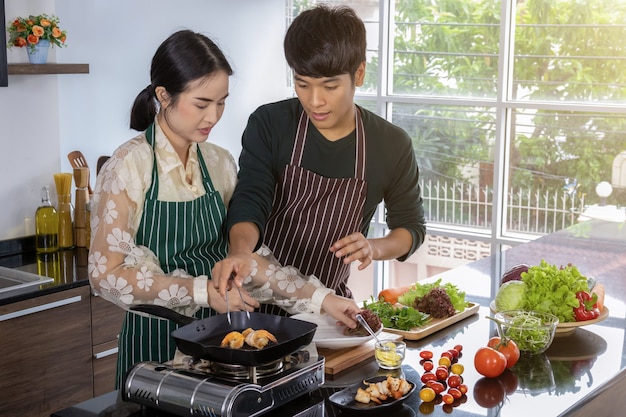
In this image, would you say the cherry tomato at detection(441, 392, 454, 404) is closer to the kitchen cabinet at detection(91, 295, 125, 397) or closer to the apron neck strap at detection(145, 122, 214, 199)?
the apron neck strap at detection(145, 122, 214, 199)

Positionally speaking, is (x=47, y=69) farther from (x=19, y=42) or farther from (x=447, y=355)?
(x=447, y=355)

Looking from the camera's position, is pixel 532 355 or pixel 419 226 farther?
pixel 419 226

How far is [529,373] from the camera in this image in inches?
86.6

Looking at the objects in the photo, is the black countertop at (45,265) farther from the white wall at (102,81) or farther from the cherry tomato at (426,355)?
the cherry tomato at (426,355)

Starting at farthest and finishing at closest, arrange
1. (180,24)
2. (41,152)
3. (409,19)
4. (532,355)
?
(409,19) < (180,24) < (41,152) < (532,355)

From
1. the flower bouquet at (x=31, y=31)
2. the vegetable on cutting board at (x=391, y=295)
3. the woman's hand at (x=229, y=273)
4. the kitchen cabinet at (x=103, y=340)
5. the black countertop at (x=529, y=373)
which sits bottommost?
the kitchen cabinet at (x=103, y=340)

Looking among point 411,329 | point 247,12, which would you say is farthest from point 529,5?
point 411,329

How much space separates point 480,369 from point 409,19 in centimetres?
369

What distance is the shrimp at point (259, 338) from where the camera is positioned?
1.87 metres

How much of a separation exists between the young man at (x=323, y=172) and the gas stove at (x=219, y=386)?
53 centimetres

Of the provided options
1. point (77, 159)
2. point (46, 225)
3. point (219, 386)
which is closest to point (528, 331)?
point (219, 386)

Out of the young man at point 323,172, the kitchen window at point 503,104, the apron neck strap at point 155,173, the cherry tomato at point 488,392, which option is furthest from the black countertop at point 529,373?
the kitchen window at point 503,104

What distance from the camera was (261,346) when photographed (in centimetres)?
186

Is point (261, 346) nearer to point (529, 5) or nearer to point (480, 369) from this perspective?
point (480, 369)
